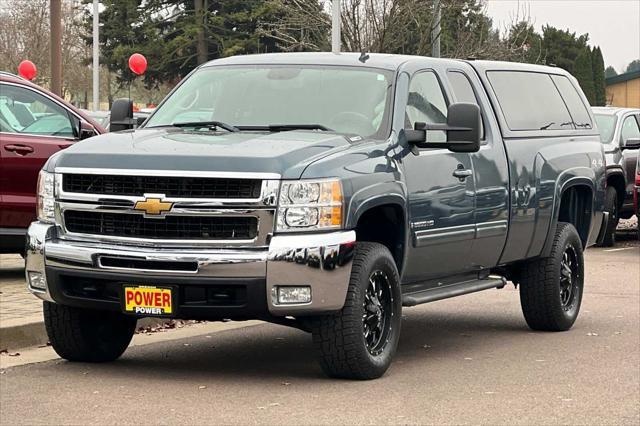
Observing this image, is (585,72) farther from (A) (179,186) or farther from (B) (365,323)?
(A) (179,186)

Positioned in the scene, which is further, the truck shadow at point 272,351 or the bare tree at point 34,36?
the bare tree at point 34,36

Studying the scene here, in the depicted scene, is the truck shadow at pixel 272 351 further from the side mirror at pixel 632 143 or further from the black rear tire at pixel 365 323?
the side mirror at pixel 632 143

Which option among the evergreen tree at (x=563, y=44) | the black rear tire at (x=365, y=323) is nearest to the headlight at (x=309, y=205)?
the black rear tire at (x=365, y=323)

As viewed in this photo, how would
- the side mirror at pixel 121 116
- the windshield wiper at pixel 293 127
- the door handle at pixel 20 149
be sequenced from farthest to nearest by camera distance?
the door handle at pixel 20 149
the side mirror at pixel 121 116
the windshield wiper at pixel 293 127

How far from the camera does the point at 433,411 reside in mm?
7621

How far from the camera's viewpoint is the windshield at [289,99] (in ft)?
30.4

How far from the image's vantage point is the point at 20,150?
43.9ft

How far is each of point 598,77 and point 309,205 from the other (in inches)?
2895

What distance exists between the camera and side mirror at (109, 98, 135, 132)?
33.2 ft

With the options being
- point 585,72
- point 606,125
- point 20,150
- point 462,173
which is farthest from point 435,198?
point 585,72

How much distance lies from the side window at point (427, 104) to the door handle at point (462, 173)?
0.79 ft

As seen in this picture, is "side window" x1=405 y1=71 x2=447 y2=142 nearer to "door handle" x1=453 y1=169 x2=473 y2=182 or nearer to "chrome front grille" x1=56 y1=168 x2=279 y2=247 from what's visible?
"door handle" x1=453 y1=169 x2=473 y2=182

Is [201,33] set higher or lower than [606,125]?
higher

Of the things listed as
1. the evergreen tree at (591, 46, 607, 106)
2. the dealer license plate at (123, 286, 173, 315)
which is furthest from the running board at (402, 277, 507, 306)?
the evergreen tree at (591, 46, 607, 106)
